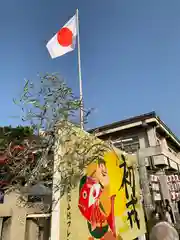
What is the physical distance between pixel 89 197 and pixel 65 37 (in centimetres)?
584

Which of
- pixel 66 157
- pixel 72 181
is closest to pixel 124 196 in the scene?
pixel 72 181

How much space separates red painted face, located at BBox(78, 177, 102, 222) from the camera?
6.31 ft

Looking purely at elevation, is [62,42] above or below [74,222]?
above

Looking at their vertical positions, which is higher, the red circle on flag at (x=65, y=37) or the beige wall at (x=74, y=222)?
the red circle on flag at (x=65, y=37)

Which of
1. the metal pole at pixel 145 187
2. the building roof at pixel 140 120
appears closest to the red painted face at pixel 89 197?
the metal pole at pixel 145 187

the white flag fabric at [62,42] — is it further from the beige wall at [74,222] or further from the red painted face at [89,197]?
the beige wall at [74,222]

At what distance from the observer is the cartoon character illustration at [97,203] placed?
6.43 ft

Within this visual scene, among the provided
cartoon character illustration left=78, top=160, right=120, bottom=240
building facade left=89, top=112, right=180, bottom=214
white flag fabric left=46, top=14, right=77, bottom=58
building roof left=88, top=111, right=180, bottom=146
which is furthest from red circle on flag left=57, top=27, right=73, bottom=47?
cartoon character illustration left=78, top=160, right=120, bottom=240

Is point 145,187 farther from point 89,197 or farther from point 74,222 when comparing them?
point 74,222

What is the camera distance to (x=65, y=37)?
6.52 metres

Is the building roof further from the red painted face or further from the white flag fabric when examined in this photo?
the red painted face

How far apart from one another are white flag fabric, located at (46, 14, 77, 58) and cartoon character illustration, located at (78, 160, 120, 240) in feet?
16.0

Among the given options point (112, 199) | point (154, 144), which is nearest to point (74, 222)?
point (112, 199)

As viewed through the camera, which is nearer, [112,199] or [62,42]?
[112,199]
